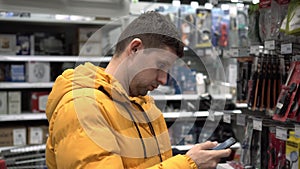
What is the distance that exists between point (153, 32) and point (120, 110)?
27 cm

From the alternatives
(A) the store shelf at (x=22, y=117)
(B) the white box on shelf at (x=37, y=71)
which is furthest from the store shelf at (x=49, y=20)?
(A) the store shelf at (x=22, y=117)

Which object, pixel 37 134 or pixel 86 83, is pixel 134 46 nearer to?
pixel 86 83

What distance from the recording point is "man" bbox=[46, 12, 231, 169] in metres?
1.06

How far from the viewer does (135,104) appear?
1277 mm

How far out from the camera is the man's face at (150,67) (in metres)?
1.18

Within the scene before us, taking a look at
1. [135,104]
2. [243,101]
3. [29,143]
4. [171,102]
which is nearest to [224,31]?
[171,102]

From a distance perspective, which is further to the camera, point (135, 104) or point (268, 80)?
point (268, 80)

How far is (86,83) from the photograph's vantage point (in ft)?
3.78

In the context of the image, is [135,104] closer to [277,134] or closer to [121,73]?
[121,73]

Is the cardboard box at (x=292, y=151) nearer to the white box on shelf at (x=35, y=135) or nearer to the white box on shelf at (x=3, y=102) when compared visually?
the white box on shelf at (x=35, y=135)

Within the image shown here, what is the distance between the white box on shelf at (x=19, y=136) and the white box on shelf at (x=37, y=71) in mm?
509

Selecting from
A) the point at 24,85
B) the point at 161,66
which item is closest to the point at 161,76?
the point at 161,66

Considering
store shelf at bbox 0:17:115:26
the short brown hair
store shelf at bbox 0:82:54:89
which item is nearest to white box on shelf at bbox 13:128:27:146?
store shelf at bbox 0:82:54:89

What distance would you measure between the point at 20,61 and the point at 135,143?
9.86ft
